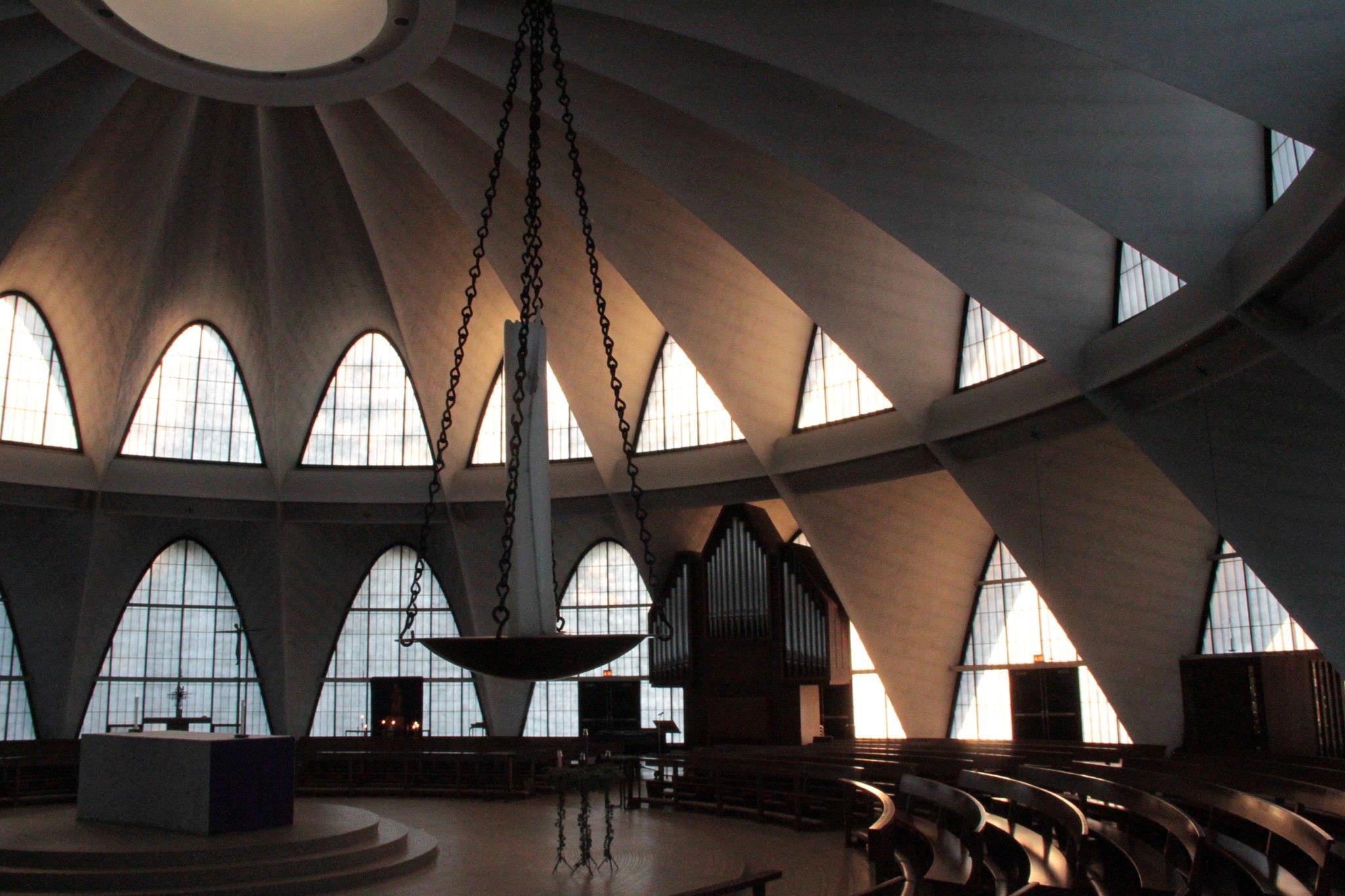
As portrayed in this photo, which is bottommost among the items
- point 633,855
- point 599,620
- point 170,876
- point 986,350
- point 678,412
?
point 633,855

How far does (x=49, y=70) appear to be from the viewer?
1293 centimetres

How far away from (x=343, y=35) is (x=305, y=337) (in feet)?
32.2

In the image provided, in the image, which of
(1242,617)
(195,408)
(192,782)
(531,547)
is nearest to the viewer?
(531,547)

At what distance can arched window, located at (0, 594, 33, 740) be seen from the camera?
66.4 ft

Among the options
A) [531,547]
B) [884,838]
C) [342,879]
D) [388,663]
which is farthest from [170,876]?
[388,663]

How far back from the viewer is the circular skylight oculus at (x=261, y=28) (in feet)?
36.7

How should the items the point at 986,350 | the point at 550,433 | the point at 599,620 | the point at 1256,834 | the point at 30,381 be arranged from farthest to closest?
the point at 599,620 < the point at 550,433 < the point at 30,381 < the point at 986,350 < the point at 1256,834

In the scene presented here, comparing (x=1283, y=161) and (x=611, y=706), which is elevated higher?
(x=1283, y=161)

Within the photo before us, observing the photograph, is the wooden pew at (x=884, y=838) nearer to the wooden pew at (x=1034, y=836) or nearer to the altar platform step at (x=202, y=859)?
the wooden pew at (x=1034, y=836)

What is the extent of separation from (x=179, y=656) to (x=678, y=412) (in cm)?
1048

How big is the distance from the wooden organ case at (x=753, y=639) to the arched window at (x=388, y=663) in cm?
493

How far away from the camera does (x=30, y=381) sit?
19469mm

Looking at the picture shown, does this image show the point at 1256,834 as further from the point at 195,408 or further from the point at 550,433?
the point at 195,408

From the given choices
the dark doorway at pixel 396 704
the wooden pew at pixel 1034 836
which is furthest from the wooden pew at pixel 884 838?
the dark doorway at pixel 396 704
